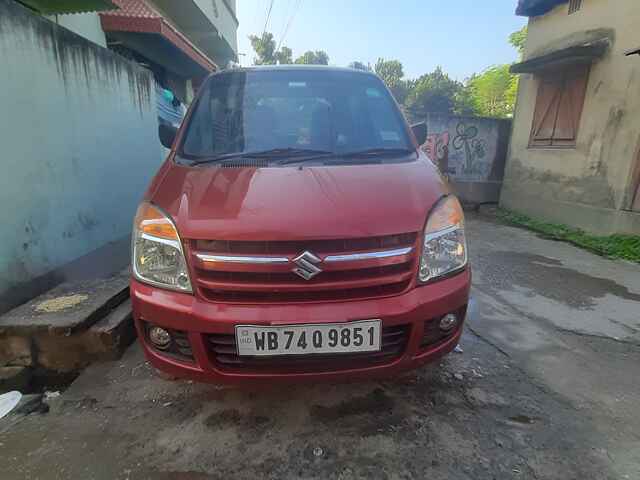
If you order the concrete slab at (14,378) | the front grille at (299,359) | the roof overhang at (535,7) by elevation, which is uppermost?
the roof overhang at (535,7)

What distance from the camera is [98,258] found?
3.48 m

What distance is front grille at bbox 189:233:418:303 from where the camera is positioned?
151 centimetres

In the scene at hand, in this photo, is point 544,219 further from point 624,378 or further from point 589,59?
point 624,378

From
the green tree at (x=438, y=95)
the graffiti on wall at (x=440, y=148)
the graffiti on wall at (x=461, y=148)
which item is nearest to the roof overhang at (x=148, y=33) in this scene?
the graffiti on wall at (x=440, y=148)

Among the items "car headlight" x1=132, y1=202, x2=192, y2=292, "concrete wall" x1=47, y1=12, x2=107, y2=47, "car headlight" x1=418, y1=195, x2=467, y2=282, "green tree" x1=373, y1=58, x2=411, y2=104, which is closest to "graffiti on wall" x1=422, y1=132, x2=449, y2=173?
"concrete wall" x1=47, y1=12, x2=107, y2=47

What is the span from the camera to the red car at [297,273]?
1513mm

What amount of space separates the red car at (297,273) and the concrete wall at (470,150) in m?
7.37

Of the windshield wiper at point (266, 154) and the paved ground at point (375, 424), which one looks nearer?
the paved ground at point (375, 424)

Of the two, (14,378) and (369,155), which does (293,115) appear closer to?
(369,155)

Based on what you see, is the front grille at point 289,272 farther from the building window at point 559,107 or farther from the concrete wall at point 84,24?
the building window at point 559,107

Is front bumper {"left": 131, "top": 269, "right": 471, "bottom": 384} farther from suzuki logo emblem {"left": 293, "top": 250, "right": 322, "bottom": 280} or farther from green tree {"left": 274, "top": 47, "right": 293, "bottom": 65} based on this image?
green tree {"left": 274, "top": 47, "right": 293, "bottom": 65}

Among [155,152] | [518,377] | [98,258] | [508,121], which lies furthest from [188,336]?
[508,121]

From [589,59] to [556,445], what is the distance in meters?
6.45

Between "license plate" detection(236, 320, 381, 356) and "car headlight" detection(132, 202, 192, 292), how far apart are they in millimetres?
340
